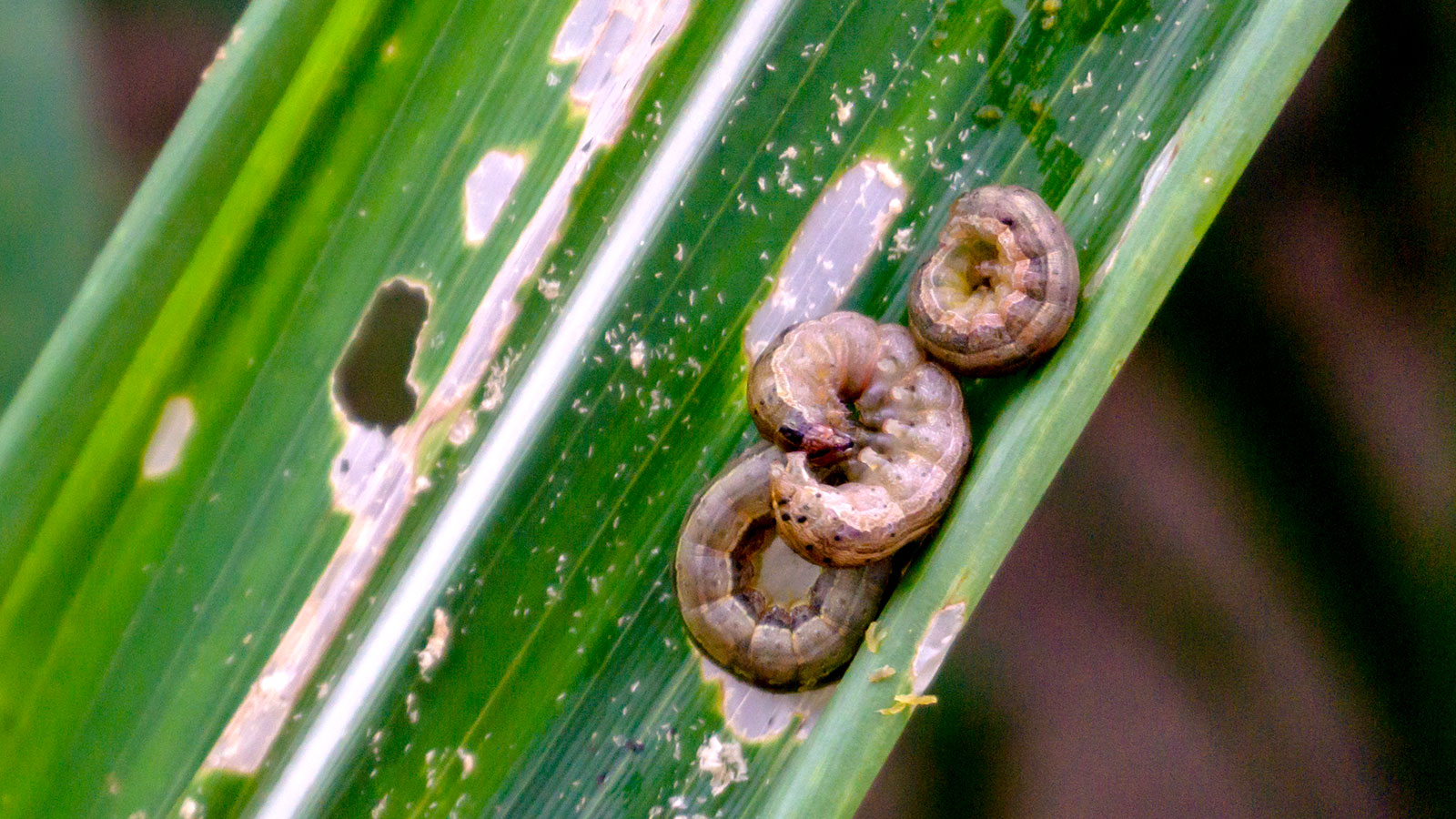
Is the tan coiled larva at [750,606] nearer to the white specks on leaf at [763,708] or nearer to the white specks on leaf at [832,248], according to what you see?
the white specks on leaf at [763,708]

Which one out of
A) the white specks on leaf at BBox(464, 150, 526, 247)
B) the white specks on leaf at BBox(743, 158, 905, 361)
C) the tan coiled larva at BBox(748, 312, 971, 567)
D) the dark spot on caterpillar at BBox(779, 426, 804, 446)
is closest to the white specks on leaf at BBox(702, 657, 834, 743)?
the tan coiled larva at BBox(748, 312, 971, 567)

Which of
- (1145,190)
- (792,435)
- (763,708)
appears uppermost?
(1145,190)

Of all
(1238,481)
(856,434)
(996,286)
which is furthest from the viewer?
(1238,481)

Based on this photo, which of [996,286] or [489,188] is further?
[489,188]

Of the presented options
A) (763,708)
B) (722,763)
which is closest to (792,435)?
(763,708)

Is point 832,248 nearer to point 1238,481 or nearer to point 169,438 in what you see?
point 169,438

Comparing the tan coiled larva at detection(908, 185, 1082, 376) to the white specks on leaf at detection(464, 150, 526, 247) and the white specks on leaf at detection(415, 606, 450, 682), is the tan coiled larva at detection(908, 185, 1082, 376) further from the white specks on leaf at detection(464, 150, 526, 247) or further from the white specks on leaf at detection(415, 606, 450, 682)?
the white specks on leaf at detection(415, 606, 450, 682)
